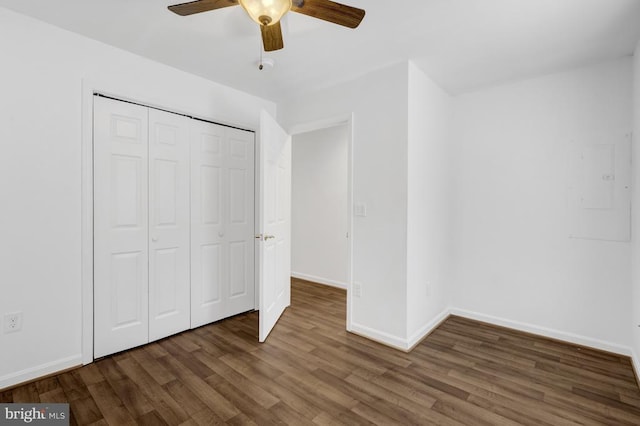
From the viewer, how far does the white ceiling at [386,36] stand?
1968 mm

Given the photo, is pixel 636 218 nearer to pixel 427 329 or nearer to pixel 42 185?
pixel 427 329

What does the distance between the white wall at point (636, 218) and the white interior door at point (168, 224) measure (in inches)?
143

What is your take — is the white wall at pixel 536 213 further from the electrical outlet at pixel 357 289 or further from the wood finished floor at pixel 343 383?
the electrical outlet at pixel 357 289

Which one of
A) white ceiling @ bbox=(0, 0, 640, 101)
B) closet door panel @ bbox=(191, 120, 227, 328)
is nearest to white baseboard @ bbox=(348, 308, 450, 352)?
closet door panel @ bbox=(191, 120, 227, 328)

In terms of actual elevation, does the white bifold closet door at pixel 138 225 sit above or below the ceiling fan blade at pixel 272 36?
below

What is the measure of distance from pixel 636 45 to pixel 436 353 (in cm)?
281

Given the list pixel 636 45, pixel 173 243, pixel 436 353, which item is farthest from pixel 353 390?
pixel 636 45

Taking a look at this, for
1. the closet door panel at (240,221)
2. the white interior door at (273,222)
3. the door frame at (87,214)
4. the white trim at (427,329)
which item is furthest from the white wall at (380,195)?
the door frame at (87,214)

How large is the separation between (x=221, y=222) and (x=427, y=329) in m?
2.30

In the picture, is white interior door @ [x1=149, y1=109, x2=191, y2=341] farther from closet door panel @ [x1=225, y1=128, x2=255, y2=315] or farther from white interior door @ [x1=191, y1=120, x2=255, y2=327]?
closet door panel @ [x1=225, y1=128, x2=255, y2=315]

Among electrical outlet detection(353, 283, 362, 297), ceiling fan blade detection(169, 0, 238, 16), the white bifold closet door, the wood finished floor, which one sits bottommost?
the wood finished floor

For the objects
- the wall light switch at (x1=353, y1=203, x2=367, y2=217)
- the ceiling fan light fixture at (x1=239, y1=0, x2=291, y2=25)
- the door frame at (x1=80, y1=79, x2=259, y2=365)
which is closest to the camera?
the ceiling fan light fixture at (x1=239, y1=0, x2=291, y2=25)

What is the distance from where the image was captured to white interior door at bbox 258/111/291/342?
279cm

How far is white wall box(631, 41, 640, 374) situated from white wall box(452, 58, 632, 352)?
0.13 meters
